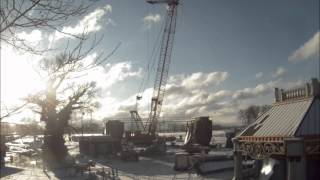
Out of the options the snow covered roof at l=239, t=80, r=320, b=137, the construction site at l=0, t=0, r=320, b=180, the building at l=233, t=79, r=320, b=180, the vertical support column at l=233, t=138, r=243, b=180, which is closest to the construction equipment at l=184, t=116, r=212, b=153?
the construction site at l=0, t=0, r=320, b=180

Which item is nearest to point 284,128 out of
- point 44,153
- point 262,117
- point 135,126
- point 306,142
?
point 306,142

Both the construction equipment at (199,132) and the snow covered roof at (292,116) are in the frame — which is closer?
the snow covered roof at (292,116)

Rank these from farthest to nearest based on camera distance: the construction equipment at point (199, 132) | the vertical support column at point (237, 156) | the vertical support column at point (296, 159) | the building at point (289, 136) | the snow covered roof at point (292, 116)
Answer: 1. the construction equipment at point (199, 132)
2. the vertical support column at point (237, 156)
3. the snow covered roof at point (292, 116)
4. the building at point (289, 136)
5. the vertical support column at point (296, 159)

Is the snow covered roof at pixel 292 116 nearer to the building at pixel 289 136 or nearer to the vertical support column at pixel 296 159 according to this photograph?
the building at pixel 289 136

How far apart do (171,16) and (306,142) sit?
75.8m

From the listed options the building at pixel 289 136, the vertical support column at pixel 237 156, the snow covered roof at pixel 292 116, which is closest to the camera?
the building at pixel 289 136

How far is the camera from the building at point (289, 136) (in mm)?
20578

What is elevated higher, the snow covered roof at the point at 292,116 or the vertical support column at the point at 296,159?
the snow covered roof at the point at 292,116

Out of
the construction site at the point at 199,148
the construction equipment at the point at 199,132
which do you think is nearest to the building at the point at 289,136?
the construction site at the point at 199,148

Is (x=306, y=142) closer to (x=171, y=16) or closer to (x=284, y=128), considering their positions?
(x=284, y=128)

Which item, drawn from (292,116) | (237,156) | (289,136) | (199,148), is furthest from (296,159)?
(199,148)

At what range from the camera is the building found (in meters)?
20.6

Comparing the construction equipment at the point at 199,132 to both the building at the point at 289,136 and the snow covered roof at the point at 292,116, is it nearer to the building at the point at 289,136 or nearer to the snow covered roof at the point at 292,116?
the building at the point at 289,136

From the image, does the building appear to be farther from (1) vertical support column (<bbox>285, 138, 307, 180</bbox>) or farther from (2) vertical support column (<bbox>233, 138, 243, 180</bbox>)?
(2) vertical support column (<bbox>233, 138, 243, 180</bbox>)
